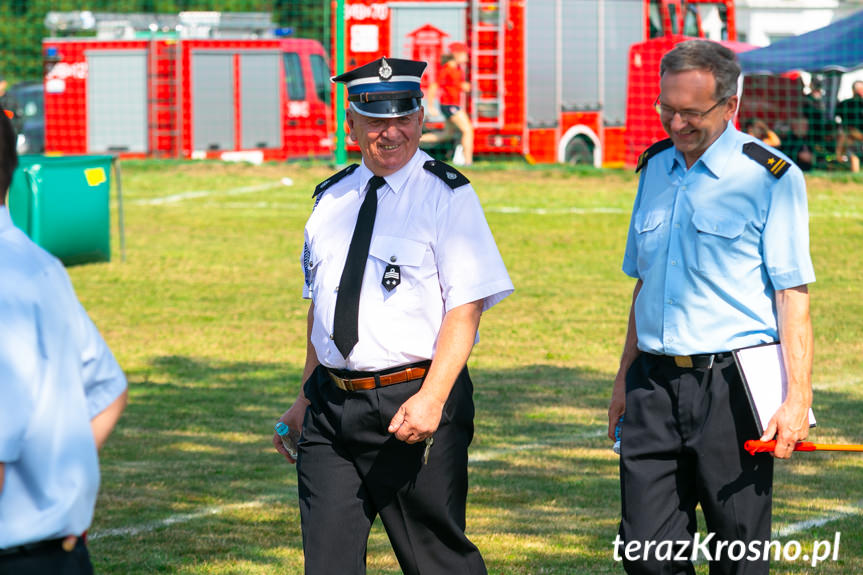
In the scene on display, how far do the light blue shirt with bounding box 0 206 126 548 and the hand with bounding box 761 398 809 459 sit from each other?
6.60 ft

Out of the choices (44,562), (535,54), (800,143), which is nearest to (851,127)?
(800,143)

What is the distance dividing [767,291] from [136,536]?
3188 millimetres

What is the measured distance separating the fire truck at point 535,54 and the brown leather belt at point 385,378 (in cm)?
1871

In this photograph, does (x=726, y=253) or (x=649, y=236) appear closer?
(x=726, y=253)

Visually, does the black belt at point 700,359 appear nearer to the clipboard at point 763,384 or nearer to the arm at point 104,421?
the clipboard at point 763,384

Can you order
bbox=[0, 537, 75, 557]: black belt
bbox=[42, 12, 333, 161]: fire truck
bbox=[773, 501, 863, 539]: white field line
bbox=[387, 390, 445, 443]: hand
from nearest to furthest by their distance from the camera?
bbox=[0, 537, 75, 557]: black belt
bbox=[387, 390, 445, 443]: hand
bbox=[773, 501, 863, 539]: white field line
bbox=[42, 12, 333, 161]: fire truck

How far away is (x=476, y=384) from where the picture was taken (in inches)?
369

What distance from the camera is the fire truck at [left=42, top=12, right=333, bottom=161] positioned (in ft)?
84.6

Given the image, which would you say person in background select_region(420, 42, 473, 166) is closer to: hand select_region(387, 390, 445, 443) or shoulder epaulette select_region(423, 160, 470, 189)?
shoulder epaulette select_region(423, 160, 470, 189)

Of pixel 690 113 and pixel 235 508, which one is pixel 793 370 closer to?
pixel 690 113

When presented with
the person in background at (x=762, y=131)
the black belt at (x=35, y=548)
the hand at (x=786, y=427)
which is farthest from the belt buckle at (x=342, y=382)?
the person in background at (x=762, y=131)

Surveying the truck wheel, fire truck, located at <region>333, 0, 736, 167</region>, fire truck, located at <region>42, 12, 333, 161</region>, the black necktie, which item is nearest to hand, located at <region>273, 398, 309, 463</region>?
the black necktie

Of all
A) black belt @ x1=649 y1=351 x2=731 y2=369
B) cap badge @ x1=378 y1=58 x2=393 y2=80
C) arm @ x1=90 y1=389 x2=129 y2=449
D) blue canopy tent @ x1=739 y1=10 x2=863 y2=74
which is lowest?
black belt @ x1=649 y1=351 x2=731 y2=369

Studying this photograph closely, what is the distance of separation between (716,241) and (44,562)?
2.16 metres
